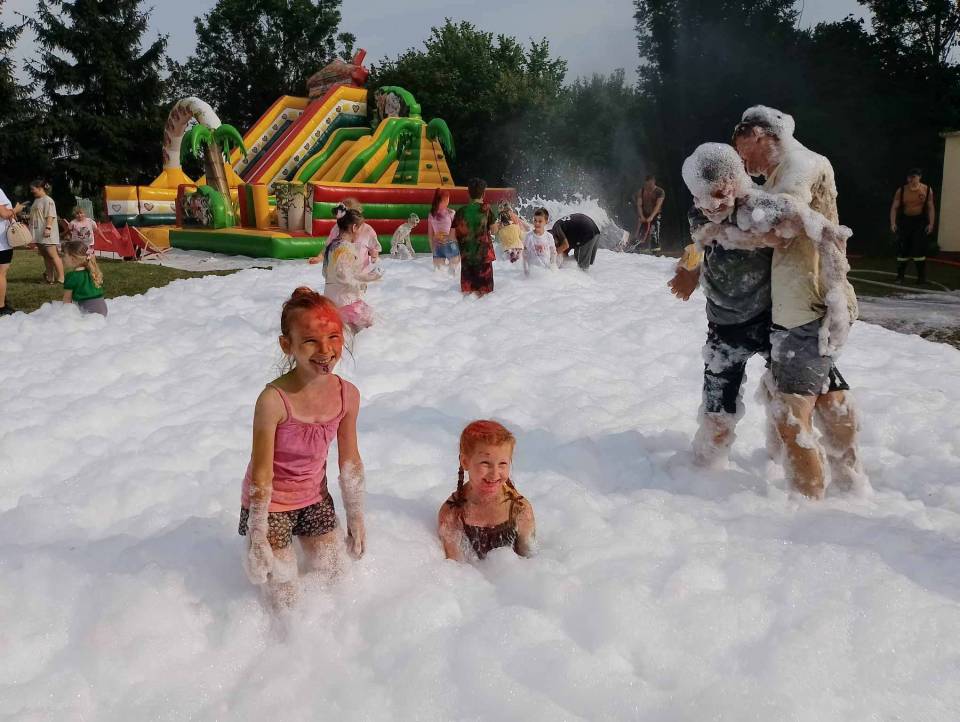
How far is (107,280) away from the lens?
10.8 meters

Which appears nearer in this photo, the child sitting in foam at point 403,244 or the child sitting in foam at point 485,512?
the child sitting in foam at point 485,512

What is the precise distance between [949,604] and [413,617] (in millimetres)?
1904

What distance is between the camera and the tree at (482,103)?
101ft

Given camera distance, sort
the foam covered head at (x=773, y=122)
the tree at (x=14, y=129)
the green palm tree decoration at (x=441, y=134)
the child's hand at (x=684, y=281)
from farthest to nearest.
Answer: the tree at (x=14, y=129), the green palm tree decoration at (x=441, y=134), the child's hand at (x=684, y=281), the foam covered head at (x=773, y=122)

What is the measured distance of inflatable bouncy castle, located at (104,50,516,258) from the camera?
14305 millimetres

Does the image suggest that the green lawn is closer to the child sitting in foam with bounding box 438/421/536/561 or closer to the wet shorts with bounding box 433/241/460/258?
the wet shorts with bounding box 433/241/460/258

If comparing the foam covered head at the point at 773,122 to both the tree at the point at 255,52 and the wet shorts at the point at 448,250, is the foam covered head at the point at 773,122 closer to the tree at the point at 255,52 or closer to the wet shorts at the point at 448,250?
the wet shorts at the point at 448,250

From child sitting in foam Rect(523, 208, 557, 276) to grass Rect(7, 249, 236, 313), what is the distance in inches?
196

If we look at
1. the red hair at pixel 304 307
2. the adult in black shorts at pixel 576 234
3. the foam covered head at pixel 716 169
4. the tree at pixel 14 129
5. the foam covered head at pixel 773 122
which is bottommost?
the red hair at pixel 304 307

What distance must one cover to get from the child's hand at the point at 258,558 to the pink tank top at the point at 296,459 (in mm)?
123

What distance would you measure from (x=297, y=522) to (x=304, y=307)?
0.80 m

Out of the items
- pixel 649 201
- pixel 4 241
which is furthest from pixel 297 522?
pixel 649 201

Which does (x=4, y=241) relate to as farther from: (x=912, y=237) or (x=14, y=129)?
(x=14, y=129)

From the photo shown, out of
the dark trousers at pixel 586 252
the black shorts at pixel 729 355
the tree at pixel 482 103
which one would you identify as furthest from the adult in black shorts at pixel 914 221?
the tree at pixel 482 103
